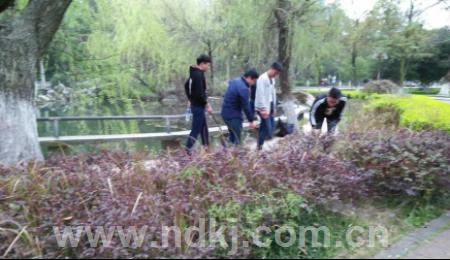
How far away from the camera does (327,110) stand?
21.0 feet

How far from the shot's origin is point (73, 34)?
7480mm

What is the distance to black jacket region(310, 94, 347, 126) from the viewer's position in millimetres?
6340

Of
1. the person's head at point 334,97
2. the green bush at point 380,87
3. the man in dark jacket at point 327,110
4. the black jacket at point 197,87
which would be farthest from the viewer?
the green bush at point 380,87

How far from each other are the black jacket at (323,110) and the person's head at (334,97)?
0.26ft

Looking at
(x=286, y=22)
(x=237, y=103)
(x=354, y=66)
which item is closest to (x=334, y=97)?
(x=237, y=103)

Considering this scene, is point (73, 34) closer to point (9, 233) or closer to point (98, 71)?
point (98, 71)

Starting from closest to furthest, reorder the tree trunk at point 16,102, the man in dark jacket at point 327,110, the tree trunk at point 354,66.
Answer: the tree trunk at point 16,102 → the man in dark jacket at point 327,110 → the tree trunk at point 354,66

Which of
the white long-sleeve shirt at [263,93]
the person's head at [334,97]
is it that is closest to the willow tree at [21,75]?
the white long-sleeve shirt at [263,93]

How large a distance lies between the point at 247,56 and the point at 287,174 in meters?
12.1

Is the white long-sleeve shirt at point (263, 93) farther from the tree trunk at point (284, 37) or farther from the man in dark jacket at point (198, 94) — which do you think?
the tree trunk at point (284, 37)

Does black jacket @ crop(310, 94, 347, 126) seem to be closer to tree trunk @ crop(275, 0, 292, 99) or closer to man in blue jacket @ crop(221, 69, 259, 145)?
man in blue jacket @ crop(221, 69, 259, 145)

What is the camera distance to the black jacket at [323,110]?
6340mm

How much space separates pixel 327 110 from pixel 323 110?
0.06 meters

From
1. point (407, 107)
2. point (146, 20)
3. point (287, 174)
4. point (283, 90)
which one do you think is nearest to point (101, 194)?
point (287, 174)
